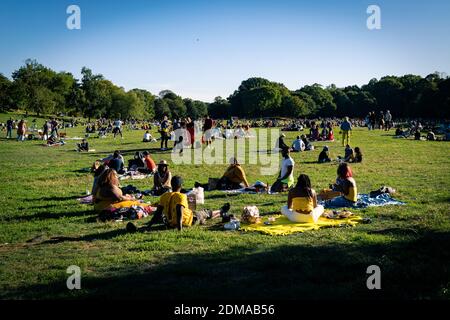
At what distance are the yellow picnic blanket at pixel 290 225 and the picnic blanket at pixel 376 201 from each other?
3.79 ft

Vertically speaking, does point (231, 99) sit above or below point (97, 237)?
above

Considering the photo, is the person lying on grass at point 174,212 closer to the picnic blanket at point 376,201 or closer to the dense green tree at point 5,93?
the picnic blanket at point 376,201

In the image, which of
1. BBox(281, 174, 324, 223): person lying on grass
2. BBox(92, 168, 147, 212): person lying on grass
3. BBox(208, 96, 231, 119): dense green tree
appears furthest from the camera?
Answer: BBox(208, 96, 231, 119): dense green tree

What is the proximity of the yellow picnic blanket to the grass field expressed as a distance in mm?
243

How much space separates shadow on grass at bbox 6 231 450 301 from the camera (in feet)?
16.0

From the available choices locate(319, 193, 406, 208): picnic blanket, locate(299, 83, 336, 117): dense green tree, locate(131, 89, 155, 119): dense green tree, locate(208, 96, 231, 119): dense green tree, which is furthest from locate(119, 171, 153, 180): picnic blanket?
locate(208, 96, 231, 119): dense green tree

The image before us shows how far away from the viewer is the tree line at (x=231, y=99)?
68.2 meters

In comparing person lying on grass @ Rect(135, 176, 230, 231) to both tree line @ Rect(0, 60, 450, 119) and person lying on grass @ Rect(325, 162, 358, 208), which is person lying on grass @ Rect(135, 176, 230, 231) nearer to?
person lying on grass @ Rect(325, 162, 358, 208)

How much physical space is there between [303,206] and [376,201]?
8.70 feet

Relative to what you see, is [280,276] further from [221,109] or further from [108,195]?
[221,109]

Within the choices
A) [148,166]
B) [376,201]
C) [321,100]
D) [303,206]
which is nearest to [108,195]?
[303,206]

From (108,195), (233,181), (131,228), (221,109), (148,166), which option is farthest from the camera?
(221,109)

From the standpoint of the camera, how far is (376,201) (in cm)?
997
